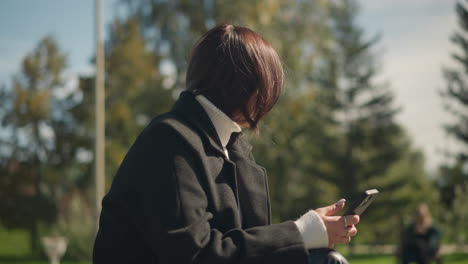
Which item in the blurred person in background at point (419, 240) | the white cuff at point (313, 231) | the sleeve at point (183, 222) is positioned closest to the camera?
the sleeve at point (183, 222)

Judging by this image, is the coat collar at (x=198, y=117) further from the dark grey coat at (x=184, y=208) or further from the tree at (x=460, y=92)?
the tree at (x=460, y=92)

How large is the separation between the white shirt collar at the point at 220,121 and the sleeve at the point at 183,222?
0.18 meters

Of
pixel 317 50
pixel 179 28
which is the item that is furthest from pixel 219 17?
pixel 317 50

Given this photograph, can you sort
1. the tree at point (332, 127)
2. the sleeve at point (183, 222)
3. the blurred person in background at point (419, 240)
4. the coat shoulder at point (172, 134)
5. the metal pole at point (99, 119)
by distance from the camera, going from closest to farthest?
the sleeve at point (183, 222) → the coat shoulder at point (172, 134) → the blurred person in background at point (419, 240) → the metal pole at point (99, 119) → the tree at point (332, 127)

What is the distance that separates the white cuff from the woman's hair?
357mm

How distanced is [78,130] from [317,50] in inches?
516

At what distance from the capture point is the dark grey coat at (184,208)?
5.01 feet

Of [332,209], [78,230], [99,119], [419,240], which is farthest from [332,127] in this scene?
[332,209]

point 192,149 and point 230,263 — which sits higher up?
point 192,149

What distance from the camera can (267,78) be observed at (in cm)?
180

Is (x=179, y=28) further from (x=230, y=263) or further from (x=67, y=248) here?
(x=230, y=263)

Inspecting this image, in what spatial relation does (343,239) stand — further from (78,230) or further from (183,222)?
(78,230)

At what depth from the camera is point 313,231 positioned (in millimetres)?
1733

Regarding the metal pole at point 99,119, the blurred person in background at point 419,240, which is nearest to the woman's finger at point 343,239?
the blurred person in background at point 419,240
